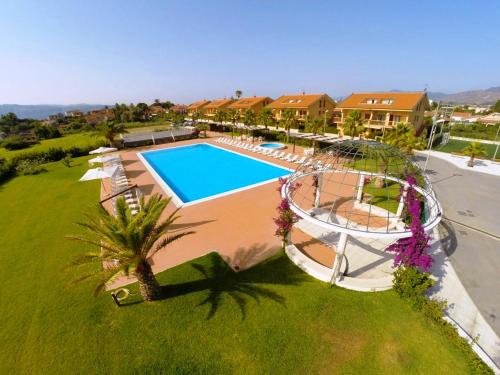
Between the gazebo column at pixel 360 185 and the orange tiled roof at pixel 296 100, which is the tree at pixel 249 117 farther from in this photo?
the gazebo column at pixel 360 185

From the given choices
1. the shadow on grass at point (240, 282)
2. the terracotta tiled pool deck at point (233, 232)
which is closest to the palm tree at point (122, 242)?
the shadow on grass at point (240, 282)

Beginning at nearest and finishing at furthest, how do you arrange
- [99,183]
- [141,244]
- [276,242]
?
[141,244] < [276,242] < [99,183]

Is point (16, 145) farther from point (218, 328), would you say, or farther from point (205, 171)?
point (218, 328)

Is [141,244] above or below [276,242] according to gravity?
above

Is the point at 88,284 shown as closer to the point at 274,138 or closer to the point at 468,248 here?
Result: the point at 468,248

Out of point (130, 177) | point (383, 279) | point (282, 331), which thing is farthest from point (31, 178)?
point (383, 279)

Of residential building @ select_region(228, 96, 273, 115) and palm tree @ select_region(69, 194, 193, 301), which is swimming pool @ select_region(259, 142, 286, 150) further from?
palm tree @ select_region(69, 194, 193, 301)
